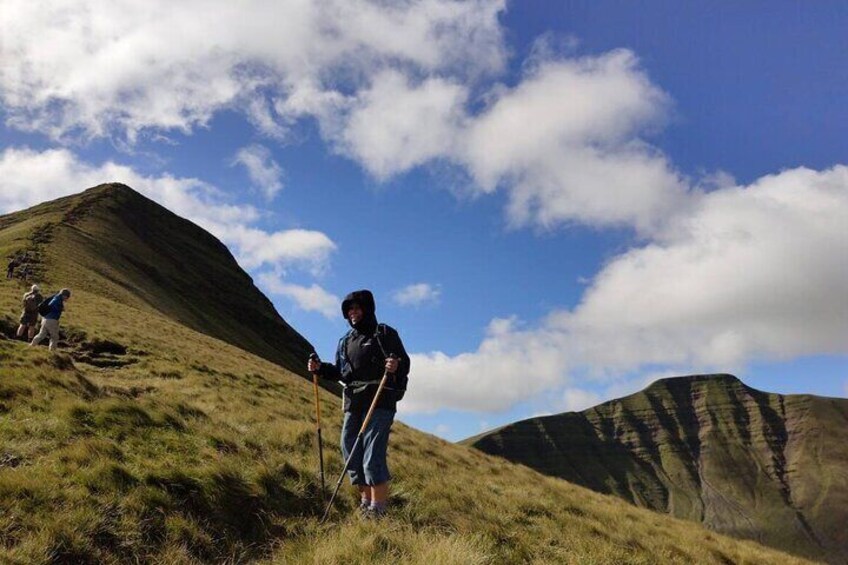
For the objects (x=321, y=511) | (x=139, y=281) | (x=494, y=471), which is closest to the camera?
(x=321, y=511)

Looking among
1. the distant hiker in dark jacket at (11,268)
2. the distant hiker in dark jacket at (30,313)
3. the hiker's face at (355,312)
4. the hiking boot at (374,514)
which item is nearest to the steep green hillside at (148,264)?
the distant hiker in dark jacket at (11,268)

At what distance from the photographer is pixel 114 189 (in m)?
94.4

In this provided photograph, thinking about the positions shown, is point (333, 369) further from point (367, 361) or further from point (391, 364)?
point (391, 364)

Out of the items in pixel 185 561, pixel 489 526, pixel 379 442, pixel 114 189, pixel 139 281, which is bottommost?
pixel 185 561

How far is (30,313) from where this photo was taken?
67.5 feet

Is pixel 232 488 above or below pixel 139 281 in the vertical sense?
below

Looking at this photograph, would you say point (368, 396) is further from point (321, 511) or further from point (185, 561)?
point (185, 561)

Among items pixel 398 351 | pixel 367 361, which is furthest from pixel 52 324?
pixel 398 351

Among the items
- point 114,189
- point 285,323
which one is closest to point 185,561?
point 285,323

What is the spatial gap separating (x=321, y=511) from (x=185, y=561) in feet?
8.39

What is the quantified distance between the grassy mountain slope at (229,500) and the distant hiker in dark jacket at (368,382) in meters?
0.53

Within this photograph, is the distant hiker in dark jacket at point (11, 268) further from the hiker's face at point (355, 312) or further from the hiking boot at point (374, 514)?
the hiking boot at point (374, 514)

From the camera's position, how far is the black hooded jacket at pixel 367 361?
25.4 feet

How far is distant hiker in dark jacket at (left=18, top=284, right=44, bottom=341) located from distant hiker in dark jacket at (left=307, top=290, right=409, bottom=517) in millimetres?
16771
